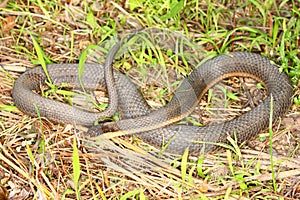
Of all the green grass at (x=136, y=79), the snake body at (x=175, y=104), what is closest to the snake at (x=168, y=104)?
the snake body at (x=175, y=104)

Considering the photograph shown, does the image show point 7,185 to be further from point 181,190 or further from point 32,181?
point 181,190

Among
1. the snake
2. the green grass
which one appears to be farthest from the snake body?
the green grass

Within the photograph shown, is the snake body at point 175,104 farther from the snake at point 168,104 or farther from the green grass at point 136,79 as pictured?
the green grass at point 136,79

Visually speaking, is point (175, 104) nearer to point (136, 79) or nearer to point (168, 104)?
point (168, 104)

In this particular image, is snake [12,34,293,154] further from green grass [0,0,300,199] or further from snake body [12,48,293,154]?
green grass [0,0,300,199]

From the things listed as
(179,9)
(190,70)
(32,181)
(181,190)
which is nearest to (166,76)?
(190,70)

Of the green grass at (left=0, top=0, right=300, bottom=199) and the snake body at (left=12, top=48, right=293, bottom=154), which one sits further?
the snake body at (left=12, top=48, right=293, bottom=154)
